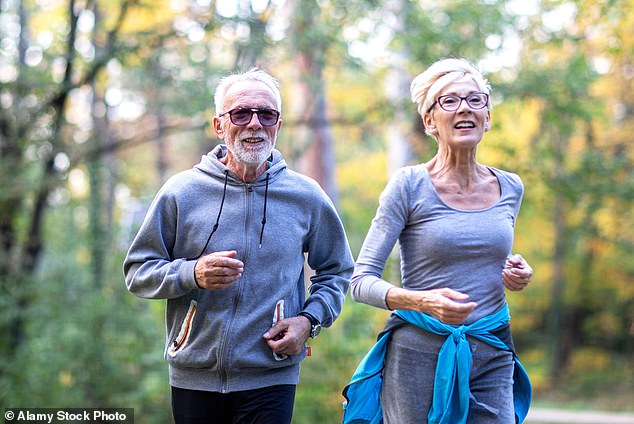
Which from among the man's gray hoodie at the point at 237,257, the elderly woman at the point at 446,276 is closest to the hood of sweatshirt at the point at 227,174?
the man's gray hoodie at the point at 237,257

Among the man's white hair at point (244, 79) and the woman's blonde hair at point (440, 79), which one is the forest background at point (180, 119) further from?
the man's white hair at point (244, 79)

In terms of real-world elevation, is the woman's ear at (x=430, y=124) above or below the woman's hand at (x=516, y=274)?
above

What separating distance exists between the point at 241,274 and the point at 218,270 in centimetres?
16

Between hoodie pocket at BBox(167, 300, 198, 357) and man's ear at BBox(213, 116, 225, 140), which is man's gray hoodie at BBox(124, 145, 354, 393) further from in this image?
man's ear at BBox(213, 116, 225, 140)

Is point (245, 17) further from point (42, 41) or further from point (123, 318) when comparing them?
point (123, 318)

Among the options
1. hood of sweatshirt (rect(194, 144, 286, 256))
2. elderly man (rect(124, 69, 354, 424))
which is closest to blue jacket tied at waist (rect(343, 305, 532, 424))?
elderly man (rect(124, 69, 354, 424))

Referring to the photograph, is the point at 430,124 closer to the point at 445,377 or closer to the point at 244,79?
the point at 244,79

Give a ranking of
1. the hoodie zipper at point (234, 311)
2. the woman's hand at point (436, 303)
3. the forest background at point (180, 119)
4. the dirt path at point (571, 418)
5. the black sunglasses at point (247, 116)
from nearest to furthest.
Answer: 1. the woman's hand at point (436, 303)
2. the hoodie zipper at point (234, 311)
3. the black sunglasses at point (247, 116)
4. the forest background at point (180, 119)
5. the dirt path at point (571, 418)

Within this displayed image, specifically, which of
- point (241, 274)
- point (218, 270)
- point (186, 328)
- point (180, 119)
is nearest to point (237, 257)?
point (241, 274)

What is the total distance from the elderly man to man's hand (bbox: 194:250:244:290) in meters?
0.09

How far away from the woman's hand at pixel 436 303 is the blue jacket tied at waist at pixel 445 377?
0.19 meters

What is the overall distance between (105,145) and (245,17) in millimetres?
2728

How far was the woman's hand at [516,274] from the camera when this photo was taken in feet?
10.2

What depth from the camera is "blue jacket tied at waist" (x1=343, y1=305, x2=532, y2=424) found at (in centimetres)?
312
